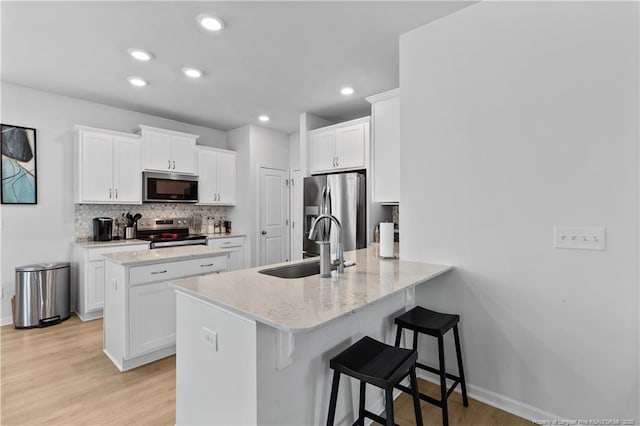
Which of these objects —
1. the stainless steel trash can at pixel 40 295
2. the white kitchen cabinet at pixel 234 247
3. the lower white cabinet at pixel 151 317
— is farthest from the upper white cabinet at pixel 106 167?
the lower white cabinet at pixel 151 317

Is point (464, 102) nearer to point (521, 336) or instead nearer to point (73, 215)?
point (521, 336)

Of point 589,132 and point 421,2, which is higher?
point 421,2

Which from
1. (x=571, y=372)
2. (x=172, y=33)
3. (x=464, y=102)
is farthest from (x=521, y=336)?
(x=172, y=33)

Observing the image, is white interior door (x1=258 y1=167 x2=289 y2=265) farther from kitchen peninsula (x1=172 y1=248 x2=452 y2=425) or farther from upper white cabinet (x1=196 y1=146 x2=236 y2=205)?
kitchen peninsula (x1=172 y1=248 x2=452 y2=425)

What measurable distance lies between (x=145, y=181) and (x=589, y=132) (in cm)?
456

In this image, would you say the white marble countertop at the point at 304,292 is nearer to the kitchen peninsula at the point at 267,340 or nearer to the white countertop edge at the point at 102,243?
the kitchen peninsula at the point at 267,340

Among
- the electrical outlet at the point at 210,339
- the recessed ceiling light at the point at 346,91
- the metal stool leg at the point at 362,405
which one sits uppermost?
the recessed ceiling light at the point at 346,91

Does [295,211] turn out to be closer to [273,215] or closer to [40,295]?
[273,215]

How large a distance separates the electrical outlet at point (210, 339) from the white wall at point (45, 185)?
344 centimetres

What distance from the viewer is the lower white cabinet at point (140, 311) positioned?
242cm

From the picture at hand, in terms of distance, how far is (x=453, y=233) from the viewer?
2139 millimetres

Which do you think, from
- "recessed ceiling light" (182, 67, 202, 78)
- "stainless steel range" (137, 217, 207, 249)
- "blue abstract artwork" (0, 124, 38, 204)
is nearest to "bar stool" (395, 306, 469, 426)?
"recessed ceiling light" (182, 67, 202, 78)

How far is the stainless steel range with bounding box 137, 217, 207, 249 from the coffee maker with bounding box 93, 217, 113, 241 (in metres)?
0.44

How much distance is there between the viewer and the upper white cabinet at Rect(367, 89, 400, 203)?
3.12 metres
